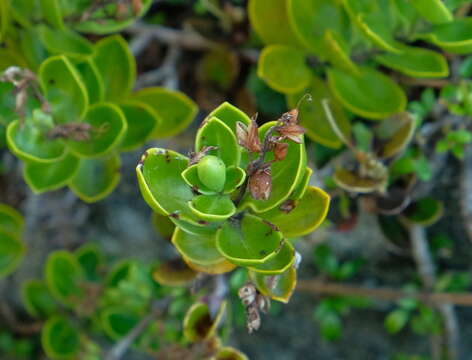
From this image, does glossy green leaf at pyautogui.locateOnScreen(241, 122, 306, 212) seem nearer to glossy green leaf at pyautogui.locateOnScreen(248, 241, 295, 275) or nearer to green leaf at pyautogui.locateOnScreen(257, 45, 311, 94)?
glossy green leaf at pyautogui.locateOnScreen(248, 241, 295, 275)

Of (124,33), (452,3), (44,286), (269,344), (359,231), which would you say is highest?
(452,3)

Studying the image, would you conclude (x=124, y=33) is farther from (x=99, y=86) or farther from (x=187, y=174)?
(x=187, y=174)

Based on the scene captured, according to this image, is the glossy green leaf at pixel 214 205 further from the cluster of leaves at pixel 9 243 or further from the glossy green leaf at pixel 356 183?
the cluster of leaves at pixel 9 243

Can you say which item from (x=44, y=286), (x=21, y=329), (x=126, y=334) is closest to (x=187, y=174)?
(x=126, y=334)

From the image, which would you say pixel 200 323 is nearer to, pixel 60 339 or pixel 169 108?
pixel 169 108

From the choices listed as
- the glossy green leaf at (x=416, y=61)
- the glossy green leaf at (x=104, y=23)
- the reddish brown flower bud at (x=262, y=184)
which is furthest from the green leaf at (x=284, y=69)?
the reddish brown flower bud at (x=262, y=184)

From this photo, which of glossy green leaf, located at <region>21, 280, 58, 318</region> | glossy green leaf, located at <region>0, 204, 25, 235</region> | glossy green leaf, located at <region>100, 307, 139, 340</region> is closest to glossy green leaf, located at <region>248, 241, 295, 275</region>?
glossy green leaf, located at <region>100, 307, 139, 340</region>

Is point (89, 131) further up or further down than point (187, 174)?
further down
